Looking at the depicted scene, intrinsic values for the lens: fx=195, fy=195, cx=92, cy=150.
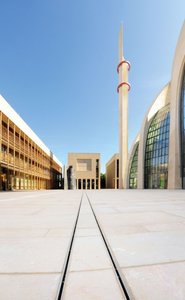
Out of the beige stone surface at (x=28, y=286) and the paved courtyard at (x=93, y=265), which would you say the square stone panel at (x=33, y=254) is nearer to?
the paved courtyard at (x=93, y=265)

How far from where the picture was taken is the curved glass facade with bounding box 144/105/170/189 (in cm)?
3438

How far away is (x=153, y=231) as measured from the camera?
287cm

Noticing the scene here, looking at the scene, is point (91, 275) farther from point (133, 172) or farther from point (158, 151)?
point (133, 172)

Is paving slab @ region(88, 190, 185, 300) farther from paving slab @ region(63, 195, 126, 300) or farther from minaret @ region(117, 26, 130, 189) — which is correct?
minaret @ region(117, 26, 130, 189)

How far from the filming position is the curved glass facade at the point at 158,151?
34375 mm

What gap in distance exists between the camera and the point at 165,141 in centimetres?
3516

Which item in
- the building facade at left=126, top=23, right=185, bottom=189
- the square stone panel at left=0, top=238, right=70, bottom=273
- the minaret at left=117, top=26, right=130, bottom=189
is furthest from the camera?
the minaret at left=117, top=26, right=130, bottom=189

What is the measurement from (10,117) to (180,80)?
25.9m

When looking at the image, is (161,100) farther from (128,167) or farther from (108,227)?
(108,227)

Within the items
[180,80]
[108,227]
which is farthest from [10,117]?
[108,227]

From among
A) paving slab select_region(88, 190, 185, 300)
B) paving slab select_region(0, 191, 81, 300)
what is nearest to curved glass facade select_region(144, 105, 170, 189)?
paving slab select_region(88, 190, 185, 300)

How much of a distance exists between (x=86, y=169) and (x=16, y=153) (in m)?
38.4

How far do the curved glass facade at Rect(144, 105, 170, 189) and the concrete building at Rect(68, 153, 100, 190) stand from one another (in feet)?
102

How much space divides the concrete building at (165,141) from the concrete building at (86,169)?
73.0 ft
